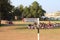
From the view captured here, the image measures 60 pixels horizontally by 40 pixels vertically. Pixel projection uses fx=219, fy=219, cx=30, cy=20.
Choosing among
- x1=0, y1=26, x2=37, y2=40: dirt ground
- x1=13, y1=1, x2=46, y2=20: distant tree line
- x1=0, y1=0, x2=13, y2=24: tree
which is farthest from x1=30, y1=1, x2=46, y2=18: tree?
x1=0, y1=26, x2=37, y2=40: dirt ground

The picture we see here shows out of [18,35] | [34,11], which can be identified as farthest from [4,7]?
[34,11]

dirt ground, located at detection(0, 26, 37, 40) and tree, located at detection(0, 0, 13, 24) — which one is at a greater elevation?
tree, located at detection(0, 0, 13, 24)

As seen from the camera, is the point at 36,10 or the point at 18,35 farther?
the point at 36,10

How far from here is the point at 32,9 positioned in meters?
102

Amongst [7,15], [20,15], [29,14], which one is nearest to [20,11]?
[20,15]

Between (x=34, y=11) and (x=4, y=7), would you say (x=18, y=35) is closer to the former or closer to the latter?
(x=4, y=7)

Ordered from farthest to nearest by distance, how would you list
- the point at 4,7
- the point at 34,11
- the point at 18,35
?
the point at 34,11, the point at 4,7, the point at 18,35

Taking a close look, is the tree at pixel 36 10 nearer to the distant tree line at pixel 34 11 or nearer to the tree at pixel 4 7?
the distant tree line at pixel 34 11

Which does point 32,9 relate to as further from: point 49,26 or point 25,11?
point 49,26

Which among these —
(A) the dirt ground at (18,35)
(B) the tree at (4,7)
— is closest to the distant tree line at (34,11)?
(B) the tree at (4,7)

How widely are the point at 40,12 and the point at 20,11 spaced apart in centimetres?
1449

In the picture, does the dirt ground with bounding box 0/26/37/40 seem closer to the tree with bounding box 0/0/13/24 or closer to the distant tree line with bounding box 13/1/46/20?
the tree with bounding box 0/0/13/24

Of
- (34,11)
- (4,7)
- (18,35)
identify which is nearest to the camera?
(18,35)

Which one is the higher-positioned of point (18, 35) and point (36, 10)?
point (36, 10)
